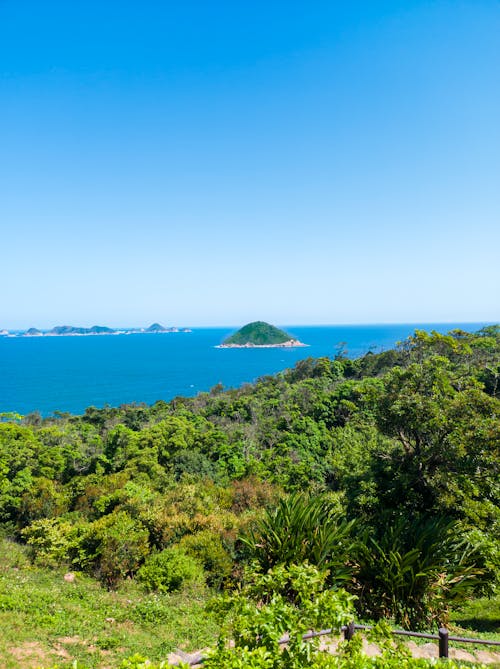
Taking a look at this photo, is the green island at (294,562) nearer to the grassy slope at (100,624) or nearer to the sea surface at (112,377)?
the grassy slope at (100,624)

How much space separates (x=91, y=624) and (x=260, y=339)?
170m

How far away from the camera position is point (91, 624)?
7.61 m

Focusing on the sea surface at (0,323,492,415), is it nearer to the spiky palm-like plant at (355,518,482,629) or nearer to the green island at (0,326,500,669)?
the green island at (0,326,500,669)

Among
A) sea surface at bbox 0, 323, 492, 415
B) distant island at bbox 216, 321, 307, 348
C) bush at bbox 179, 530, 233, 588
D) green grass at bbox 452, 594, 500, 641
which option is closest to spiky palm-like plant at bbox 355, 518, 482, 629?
green grass at bbox 452, 594, 500, 641

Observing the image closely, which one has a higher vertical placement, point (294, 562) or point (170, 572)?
point (294, 562)

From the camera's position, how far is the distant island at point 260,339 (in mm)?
170250

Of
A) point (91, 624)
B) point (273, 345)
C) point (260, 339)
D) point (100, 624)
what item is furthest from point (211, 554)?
point (260, 339)

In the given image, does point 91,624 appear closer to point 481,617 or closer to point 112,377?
point 481,617

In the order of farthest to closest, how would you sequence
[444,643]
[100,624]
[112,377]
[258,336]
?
[258,336]
[112,377]
[100,624]
[444,643]

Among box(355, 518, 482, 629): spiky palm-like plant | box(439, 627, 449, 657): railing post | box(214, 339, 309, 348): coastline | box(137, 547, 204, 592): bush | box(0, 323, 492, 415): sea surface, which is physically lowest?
box(0, 323, 492, 415): sea surface

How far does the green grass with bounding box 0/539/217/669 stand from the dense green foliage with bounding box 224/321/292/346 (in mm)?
160615

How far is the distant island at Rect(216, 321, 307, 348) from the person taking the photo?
170m

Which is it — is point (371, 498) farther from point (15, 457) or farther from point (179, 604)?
point (15, 457)

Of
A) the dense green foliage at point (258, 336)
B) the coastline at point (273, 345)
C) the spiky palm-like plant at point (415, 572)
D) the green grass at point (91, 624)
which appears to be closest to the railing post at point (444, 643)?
the spiky palm-like plant at point (415, 572)
